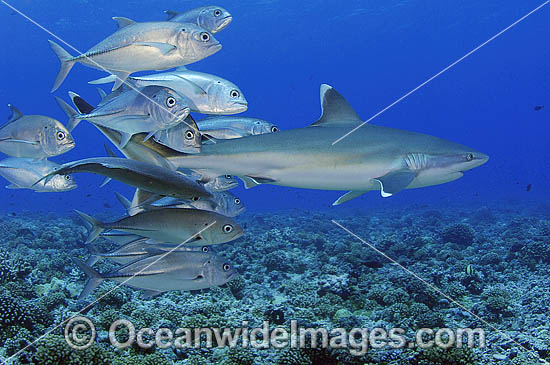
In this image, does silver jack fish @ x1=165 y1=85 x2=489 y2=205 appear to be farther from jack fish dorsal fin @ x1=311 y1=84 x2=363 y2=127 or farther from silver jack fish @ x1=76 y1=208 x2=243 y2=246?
silver jack fish @ x1=76 y1=208 x2=243 y2=246

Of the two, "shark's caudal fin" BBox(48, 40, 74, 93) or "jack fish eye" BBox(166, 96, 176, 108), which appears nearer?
"jack fish eye" BBox(166, 96, 176, 108)

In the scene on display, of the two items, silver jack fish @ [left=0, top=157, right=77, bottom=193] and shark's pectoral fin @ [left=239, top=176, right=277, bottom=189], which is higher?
silver jack fish @ [left=0, top=157, right=77, bottom=193]

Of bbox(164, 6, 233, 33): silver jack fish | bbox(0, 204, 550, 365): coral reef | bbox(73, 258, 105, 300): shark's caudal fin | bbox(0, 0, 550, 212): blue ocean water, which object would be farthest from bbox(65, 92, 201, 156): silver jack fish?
bbox(0, 0, 550, 212): blue ocean water

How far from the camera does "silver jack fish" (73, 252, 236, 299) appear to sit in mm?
3791

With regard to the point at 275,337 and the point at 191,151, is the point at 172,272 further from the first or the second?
the point at 275,337

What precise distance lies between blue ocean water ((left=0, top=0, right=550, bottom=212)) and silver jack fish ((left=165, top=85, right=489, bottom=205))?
20016 mm

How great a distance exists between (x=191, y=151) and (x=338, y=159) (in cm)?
155

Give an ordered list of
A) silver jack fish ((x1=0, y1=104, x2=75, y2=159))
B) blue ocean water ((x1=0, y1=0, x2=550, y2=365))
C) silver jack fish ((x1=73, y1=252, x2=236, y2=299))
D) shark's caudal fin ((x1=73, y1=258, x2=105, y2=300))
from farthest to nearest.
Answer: blue ocean water ((x1=0, y1=0, x2=550, y2=365)) < silver jack fish ((x1=0, y1=104, x2=75, y2=159)) < shark's caudal fin ((x1=73, y1=258, x2=105, y2=300)) < silver jack fish ((x1=73, y1=252, x2=236, y2=299))

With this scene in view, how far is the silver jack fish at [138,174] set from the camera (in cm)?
254

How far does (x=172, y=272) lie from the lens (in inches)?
151

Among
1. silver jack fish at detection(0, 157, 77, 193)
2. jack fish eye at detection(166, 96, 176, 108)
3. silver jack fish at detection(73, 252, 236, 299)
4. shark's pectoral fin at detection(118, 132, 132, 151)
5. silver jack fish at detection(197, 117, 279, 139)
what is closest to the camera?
shark's pectoral fin at detection(118, 132, 132, 151)

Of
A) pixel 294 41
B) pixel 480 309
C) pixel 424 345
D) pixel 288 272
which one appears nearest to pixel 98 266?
pixel 288 272

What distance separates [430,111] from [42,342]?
191m

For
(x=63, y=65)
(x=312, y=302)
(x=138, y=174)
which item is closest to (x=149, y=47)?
(x=63, y=65)
